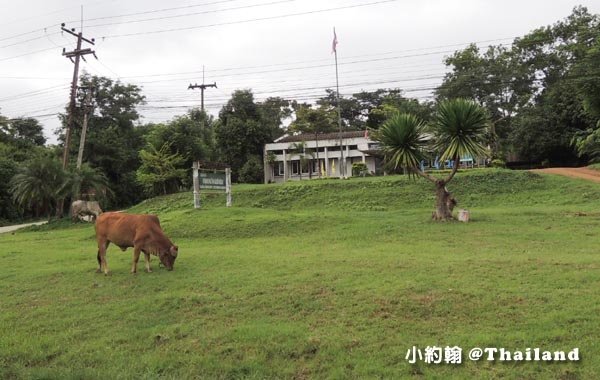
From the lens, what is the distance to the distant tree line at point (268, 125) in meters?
42.9

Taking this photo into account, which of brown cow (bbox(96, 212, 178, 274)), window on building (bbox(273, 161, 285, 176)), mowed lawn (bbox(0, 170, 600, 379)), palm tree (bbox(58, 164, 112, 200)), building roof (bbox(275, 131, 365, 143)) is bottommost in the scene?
mowed lawn (bbox(0, 170, 600, 379))

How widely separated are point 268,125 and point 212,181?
33.2 m

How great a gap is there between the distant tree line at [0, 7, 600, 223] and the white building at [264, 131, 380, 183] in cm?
125

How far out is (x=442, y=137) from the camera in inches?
739

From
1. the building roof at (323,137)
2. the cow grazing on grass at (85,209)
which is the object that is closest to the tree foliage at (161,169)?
the cow grazing on grass at (85,209)

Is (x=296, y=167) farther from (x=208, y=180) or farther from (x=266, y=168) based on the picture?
(x=208, y=180)

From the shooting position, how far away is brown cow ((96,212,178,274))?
38.2 ft

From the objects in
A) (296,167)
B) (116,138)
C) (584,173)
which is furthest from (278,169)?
(584,173)

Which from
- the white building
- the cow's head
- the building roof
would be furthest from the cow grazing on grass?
the building roof

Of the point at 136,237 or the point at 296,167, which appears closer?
the point at 136,237

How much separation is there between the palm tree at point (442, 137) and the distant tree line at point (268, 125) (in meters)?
20.5

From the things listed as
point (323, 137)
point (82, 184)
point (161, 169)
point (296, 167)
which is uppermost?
point (323, 137)

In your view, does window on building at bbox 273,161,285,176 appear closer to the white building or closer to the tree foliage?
the white building

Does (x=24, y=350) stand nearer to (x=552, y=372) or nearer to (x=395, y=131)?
(x=552, y=372)
